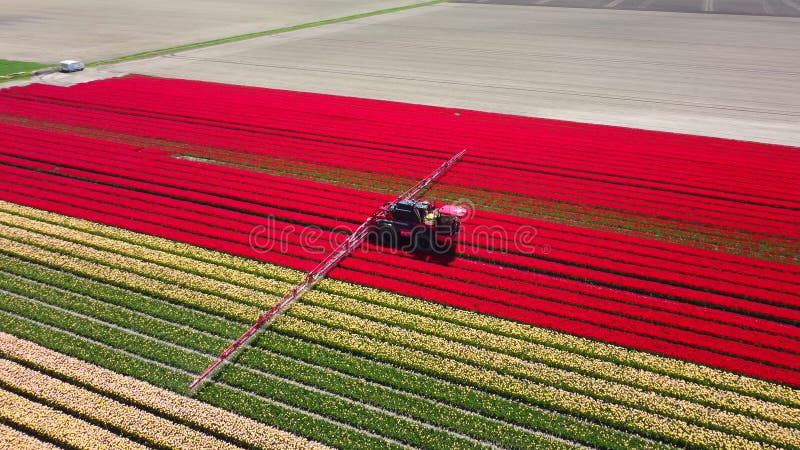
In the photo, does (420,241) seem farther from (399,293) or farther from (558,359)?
(558,359)

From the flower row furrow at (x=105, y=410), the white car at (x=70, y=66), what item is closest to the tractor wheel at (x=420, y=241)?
the flower row furrow at (x=105, y=410)

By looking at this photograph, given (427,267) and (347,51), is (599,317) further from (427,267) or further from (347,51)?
(347,51)

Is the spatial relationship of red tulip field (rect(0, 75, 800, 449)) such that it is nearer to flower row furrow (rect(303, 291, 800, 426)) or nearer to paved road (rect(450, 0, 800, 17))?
flower row furrow (rect(303, 291, 800, 426))

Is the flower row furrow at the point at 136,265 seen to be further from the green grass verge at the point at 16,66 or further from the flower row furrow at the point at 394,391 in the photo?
the green grass verge at the point at 16,66

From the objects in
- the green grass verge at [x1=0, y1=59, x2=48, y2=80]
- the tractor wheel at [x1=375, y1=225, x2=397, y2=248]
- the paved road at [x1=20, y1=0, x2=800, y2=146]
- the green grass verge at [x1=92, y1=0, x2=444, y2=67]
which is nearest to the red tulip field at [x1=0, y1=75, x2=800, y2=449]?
the tractor wheel at [x1=375, y1=225, x2=397, y2=248]

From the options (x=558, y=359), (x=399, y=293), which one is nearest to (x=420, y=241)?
(x=399, y=293)

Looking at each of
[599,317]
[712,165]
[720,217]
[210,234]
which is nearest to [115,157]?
[210,234]
